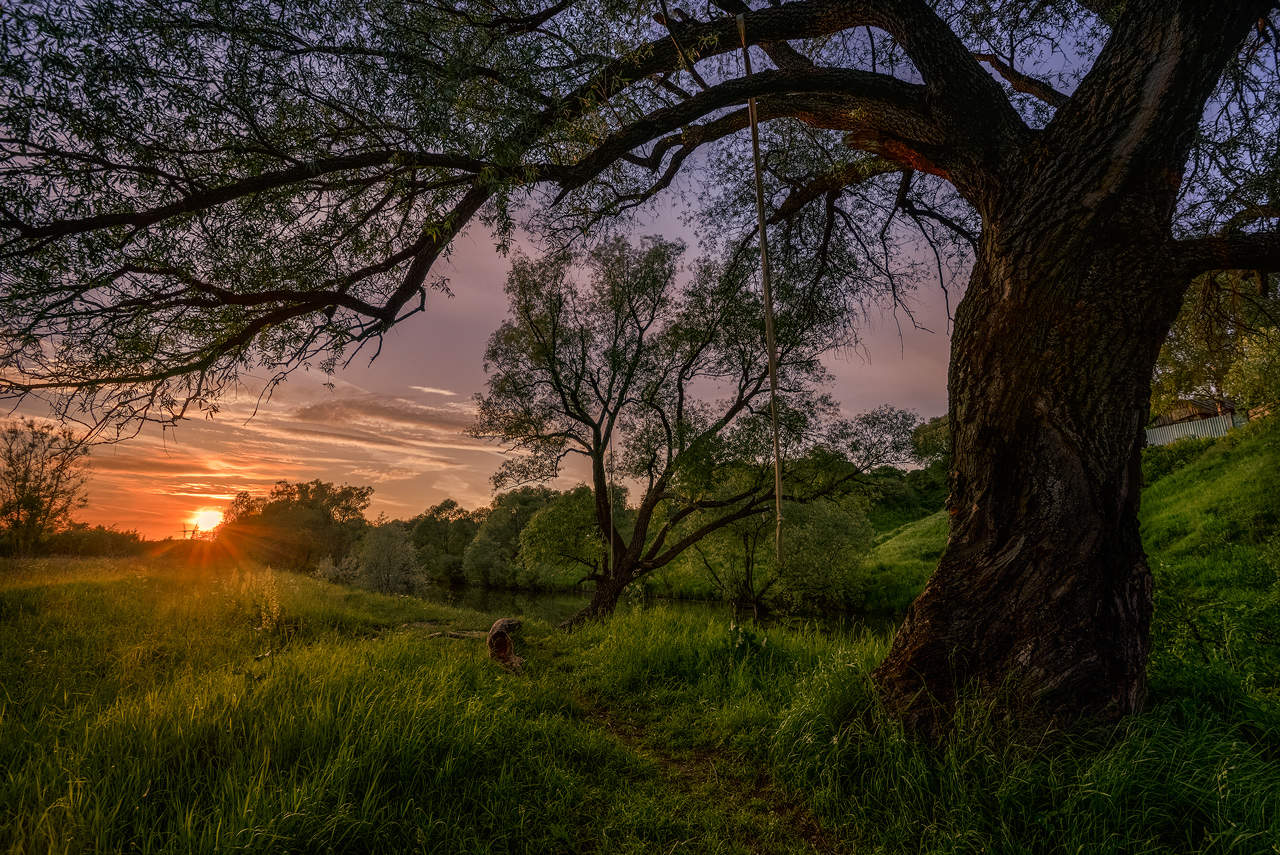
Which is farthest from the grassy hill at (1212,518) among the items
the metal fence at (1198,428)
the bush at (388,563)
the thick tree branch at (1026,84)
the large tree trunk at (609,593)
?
the bush at (388,563)

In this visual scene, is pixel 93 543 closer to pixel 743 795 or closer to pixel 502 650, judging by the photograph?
pixel 502 650

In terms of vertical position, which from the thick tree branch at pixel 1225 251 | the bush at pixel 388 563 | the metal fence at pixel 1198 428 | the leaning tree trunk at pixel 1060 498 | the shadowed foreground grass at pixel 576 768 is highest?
the metal fence at pixel 1198 428

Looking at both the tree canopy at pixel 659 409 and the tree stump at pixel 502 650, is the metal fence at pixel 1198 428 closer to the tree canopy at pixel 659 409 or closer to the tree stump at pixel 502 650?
the tree canopy at pixel 659 409

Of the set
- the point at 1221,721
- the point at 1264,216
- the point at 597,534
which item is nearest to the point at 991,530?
the point at 1221,721

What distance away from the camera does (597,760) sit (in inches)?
135

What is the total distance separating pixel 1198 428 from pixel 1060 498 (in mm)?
41464

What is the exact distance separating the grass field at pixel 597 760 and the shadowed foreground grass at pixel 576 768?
14 mm

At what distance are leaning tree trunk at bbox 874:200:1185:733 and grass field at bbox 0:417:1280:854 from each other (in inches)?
9.9

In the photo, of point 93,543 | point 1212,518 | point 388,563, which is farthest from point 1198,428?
point 93,543

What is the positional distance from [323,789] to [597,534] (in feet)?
38.5

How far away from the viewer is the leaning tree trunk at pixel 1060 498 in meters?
2.87

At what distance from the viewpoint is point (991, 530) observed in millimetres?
3139

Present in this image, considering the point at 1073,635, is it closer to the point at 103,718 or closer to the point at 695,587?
the point at 103,718

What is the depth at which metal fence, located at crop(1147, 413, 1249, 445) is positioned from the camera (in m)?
26.8
